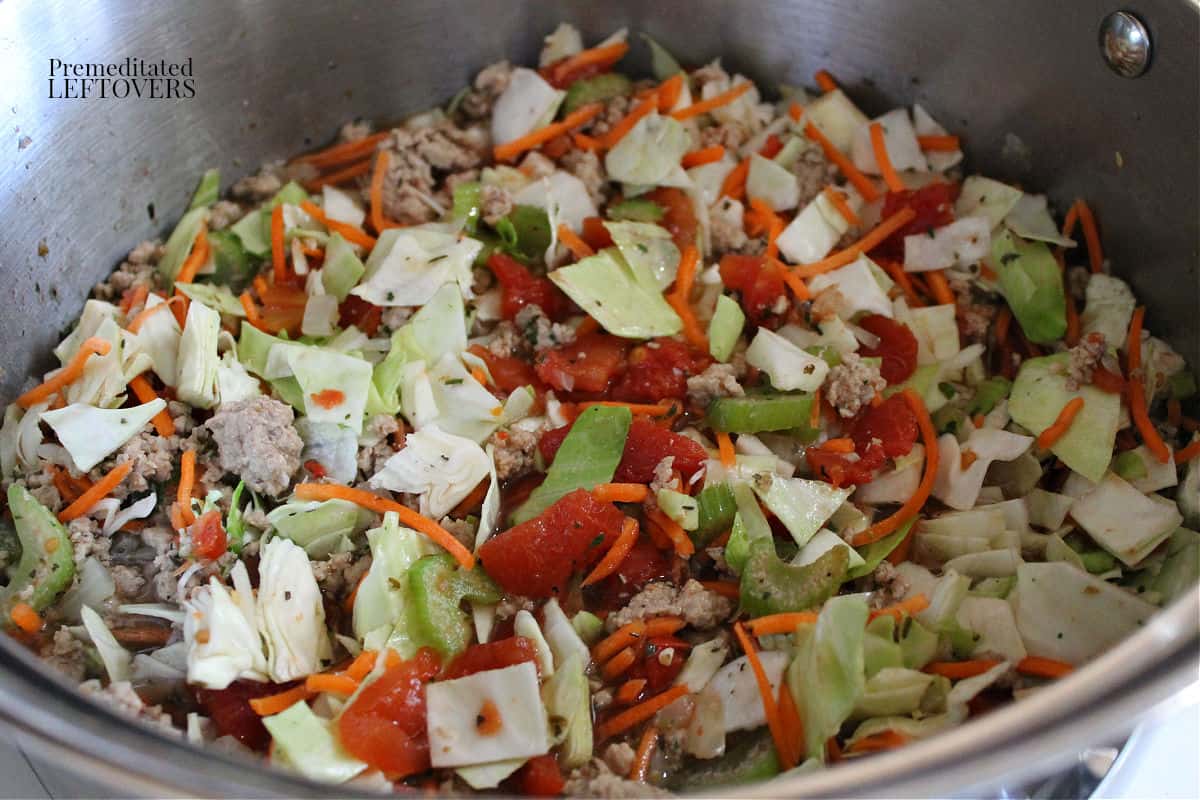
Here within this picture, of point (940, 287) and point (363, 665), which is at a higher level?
point (940, 287)

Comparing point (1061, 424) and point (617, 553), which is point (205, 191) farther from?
point (1061, 424)

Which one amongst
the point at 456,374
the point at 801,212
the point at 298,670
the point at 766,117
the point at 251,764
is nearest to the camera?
the point at 251,764

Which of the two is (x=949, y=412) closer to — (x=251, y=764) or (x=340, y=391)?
(x=340, y=391)

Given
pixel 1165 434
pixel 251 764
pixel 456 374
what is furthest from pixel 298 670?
pixel 1165 434

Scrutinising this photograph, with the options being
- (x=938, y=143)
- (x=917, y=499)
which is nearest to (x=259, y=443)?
(x=917, y=499)

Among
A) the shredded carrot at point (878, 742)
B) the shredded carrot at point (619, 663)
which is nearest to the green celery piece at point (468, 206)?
the shredded carrot at point (619, 663)
